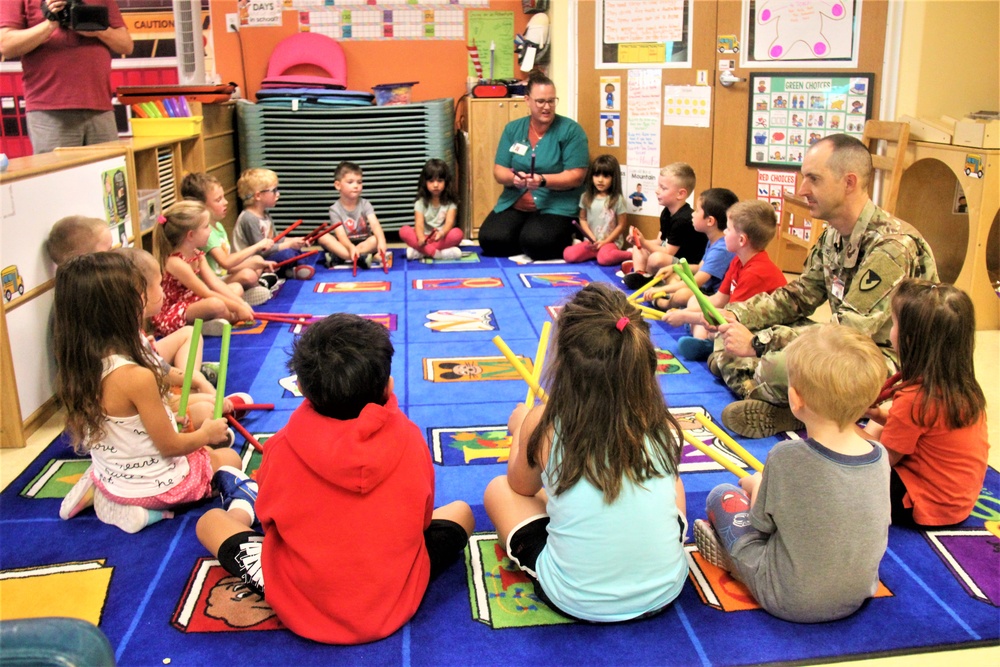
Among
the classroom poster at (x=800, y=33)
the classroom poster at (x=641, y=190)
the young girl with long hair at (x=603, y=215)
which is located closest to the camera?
the classroom poster at (x=800, y=33)

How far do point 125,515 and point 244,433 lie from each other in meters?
0.42

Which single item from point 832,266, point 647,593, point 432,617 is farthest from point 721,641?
point 832,266

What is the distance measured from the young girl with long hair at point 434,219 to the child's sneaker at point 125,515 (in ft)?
9.90

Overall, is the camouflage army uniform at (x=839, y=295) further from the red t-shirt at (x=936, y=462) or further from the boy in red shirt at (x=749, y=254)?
the red t-shirt at (x=936, y=462)

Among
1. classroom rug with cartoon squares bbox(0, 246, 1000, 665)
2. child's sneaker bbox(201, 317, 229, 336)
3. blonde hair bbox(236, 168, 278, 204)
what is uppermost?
blonde hair bbox(236, 168, 278, 204)

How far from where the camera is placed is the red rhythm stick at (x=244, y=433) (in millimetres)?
2307

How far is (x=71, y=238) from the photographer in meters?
2.61

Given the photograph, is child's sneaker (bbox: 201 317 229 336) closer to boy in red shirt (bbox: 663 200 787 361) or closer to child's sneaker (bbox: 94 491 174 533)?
child's sneaker (bbox: 94 491 174 533)

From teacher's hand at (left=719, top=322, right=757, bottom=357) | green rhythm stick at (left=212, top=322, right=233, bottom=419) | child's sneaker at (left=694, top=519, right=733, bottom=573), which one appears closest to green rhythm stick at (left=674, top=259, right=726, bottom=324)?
teacher's hand at (left=719, top=322, right=757, bottom=357)

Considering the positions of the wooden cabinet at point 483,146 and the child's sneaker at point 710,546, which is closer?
the child's sneaker at point 710,546

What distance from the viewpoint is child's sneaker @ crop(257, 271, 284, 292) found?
399 cm

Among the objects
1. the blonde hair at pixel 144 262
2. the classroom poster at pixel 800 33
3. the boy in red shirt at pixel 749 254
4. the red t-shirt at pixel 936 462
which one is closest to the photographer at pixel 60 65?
the blonde hair at pixel 144 262

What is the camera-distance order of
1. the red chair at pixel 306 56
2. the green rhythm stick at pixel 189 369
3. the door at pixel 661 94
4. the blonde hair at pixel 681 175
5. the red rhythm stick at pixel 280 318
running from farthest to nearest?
the red chair at pixel 306 56
the door at pixel 661 94
the blonde hair at pixel 681 175
the red rhythm stick at pixel 280 318
the green rhythm stick at pixel 189 369

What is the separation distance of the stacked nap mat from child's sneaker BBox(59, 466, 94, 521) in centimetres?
342
